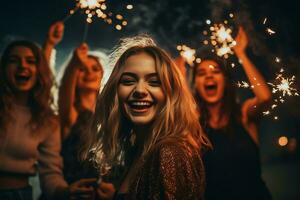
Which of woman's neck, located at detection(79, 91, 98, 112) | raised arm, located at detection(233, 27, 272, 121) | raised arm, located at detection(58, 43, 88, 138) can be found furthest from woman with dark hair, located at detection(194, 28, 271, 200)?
raised arm, located at detection(58, 43, 88, 138)

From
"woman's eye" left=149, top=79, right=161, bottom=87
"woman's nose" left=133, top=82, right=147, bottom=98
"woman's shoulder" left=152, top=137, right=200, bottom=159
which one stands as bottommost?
"woman's shoulder" left=152, top=137, right=200, bottom=159

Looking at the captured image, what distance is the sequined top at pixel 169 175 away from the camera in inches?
60.7

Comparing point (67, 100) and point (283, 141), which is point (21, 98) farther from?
point (283, 141)

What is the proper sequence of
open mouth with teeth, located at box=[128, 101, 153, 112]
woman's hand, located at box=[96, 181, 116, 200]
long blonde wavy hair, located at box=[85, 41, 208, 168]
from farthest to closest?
woman's hand, located at box=[96, 181, 116, 200], open mouth with teeth, located at box=[128, 101, 153, 112], long blonde wavy hair, located at box=[85, 41, 208, 168]

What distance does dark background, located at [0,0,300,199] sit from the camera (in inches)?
115

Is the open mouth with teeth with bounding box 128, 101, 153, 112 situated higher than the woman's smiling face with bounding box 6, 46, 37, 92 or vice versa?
the woman's smiling face with bounding box 6, 46, 37, 92

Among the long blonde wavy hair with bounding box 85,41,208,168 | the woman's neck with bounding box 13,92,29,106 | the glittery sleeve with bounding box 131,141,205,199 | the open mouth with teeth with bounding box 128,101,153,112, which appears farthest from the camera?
the woman's neck with bounding box 13,92,29,106

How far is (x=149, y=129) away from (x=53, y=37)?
135cm

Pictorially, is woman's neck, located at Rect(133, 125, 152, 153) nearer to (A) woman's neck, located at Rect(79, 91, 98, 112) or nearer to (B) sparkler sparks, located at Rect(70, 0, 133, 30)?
(A) woman's neck, located at Rect(79, 91, 98, 112)

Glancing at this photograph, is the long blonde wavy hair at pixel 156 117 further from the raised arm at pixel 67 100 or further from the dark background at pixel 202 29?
the dark background at pixel 202 29

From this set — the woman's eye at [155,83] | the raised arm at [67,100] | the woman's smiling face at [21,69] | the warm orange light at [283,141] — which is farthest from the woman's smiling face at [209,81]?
the woman's smiling face at [21,69]

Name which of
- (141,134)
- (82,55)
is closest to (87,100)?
(82,55)

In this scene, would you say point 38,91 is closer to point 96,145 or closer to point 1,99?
point 1,99

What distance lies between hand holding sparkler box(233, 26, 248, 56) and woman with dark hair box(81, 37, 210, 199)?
998mm
